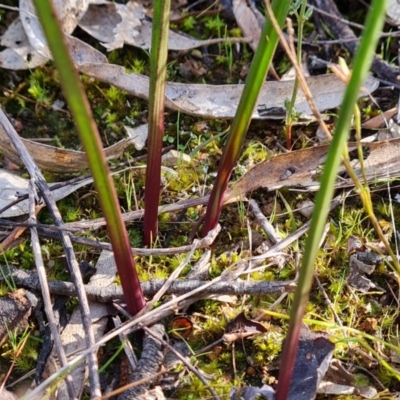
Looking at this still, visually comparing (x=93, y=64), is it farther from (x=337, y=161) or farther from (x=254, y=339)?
(x=337, y=161)

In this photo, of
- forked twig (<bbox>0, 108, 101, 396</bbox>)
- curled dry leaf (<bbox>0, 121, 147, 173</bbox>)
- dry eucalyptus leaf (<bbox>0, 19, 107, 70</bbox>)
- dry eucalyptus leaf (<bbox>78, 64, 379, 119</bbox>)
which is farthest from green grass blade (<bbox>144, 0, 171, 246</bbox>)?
dry eucalyptus leaf (<bbox>0, 19, 107, 70</bbox>)

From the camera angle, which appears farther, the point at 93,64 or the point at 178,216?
the point at 93,64

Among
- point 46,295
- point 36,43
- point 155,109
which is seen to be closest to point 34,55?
point 36,43

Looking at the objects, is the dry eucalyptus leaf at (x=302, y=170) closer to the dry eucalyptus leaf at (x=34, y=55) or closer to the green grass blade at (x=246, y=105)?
the green grass blade at (x=246, y=105)

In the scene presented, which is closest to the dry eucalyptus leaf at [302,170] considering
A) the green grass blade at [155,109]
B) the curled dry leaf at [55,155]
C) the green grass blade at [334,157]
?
the green grass blade at [155,109]

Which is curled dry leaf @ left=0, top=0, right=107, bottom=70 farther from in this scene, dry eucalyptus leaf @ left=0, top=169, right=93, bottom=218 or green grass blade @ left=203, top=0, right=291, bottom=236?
green grass blade @ left=203, top=0, right=291, bottom=236

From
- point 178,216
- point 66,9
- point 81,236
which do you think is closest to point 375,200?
point 178,216
